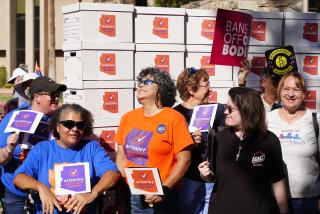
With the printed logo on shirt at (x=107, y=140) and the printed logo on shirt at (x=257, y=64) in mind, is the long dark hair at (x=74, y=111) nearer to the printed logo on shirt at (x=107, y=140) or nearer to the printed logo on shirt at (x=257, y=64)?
the printed logo on shirt at (x=107, y=140)

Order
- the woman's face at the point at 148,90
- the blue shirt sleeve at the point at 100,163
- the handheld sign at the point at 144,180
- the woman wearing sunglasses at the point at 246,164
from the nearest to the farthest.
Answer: the woman wearing sunglasses at the point at 246,164, the handheld sign at the point at 144,180, the blue shirt sleeve at the point at 100,163, the woman's face at the point at 148,90

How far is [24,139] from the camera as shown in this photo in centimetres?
538

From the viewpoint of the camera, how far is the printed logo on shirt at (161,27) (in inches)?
272

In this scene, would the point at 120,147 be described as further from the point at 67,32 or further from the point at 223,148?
the point at 67,32

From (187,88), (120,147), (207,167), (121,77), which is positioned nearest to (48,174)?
(120,147)

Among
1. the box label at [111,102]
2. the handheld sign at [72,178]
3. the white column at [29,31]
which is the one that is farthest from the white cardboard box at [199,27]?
the white column at [29,31]

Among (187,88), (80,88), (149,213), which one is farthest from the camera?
(80,88)

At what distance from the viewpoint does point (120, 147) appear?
5336 mm

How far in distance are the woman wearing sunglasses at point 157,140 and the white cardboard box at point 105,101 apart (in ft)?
4.02

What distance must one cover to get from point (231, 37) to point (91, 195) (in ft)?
10.1

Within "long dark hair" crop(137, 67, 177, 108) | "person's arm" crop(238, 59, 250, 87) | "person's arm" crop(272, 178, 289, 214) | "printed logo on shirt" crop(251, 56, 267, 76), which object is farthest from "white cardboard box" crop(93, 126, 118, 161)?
"person's arm" crop(272, 178, 289, 214)

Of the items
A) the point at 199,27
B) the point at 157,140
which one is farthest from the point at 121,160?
the point at 199,27

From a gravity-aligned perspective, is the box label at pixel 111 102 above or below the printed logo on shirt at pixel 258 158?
above

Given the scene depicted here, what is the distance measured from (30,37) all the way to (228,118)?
3214cm
